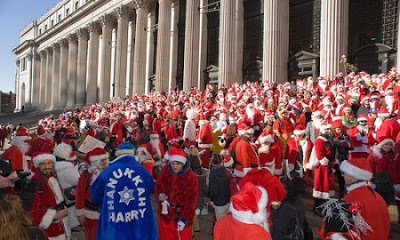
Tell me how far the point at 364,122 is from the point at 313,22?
610 inches

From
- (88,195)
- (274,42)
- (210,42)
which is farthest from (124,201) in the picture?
(210,42)

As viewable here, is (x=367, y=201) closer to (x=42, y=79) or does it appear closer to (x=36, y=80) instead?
(x=42, y=79)

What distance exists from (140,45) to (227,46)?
12946 mm

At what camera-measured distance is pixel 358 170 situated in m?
3.50

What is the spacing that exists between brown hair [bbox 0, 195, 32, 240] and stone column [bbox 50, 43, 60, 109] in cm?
5623

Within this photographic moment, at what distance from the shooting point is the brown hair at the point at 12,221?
2178 mm

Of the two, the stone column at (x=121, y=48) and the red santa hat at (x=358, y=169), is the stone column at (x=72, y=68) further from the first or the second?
the red santa hat at (x=358, y=169)

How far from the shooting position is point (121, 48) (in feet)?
116

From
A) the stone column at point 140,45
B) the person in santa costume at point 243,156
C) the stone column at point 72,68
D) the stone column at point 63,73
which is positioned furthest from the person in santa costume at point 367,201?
the stone column at point 63,73

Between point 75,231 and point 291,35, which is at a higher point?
point 291,35

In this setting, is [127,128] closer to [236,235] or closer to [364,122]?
[364,122]

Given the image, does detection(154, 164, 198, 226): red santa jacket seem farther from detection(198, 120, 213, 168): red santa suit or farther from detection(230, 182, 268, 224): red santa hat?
detection(198, 120, 213, 168): red santa suit

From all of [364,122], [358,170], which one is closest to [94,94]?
[364,122]

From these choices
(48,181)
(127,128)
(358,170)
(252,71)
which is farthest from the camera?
(252,71)
